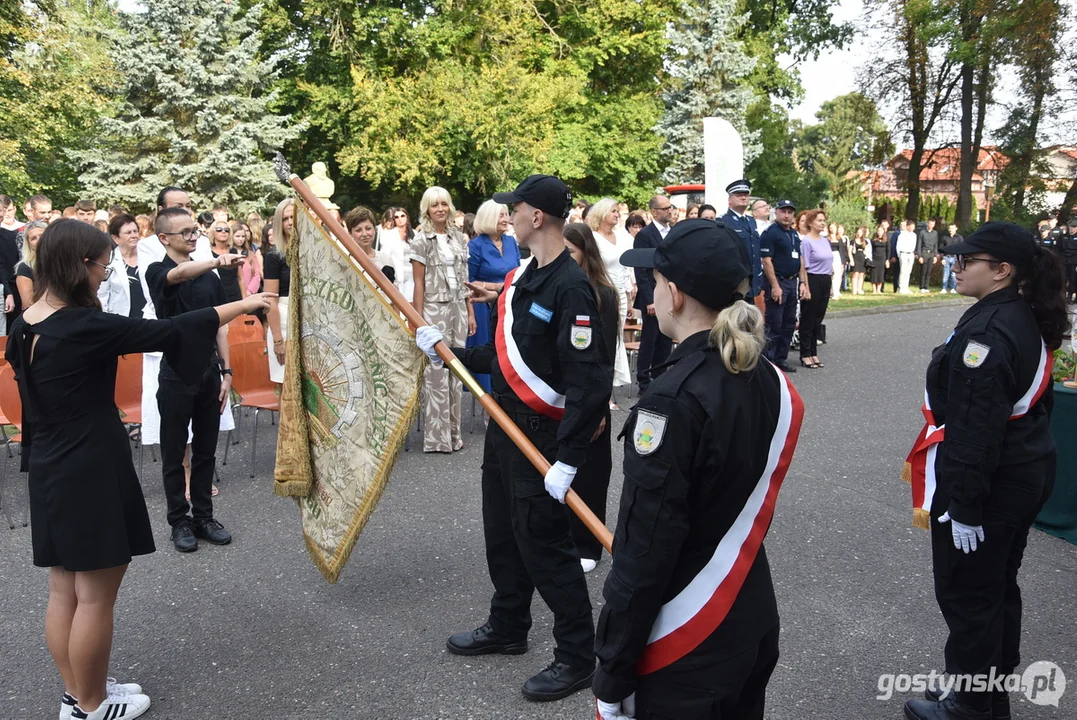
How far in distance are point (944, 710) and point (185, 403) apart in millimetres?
4277

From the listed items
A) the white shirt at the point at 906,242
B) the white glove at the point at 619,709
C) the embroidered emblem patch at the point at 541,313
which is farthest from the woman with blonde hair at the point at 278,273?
the white shirt at the point at 906,242

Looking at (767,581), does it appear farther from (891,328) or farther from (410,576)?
(891,328)

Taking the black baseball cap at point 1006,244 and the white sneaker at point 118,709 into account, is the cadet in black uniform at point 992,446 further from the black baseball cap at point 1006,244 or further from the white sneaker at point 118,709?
the white sneaker at point 118,709

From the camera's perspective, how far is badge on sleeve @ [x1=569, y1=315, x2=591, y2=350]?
3.44 meters

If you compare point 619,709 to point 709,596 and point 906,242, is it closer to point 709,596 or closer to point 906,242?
point 709,596

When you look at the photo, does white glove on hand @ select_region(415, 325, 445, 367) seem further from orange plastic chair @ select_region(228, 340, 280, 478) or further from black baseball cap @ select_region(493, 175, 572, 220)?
orange plastic chair @ select_region(228, 340, 280, 478)

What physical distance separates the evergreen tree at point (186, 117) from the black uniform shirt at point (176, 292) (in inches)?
731

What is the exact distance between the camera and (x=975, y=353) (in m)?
3.20

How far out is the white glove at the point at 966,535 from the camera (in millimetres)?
3223

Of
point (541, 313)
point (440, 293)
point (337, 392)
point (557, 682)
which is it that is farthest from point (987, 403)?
point (440, 293)

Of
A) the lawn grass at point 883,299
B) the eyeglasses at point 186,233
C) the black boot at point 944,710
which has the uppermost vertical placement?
the eyeglasses at point 186,233

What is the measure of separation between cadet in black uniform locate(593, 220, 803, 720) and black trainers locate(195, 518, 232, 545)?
376cm

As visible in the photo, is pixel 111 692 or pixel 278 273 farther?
pixel 278 273

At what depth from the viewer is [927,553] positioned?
520cm
